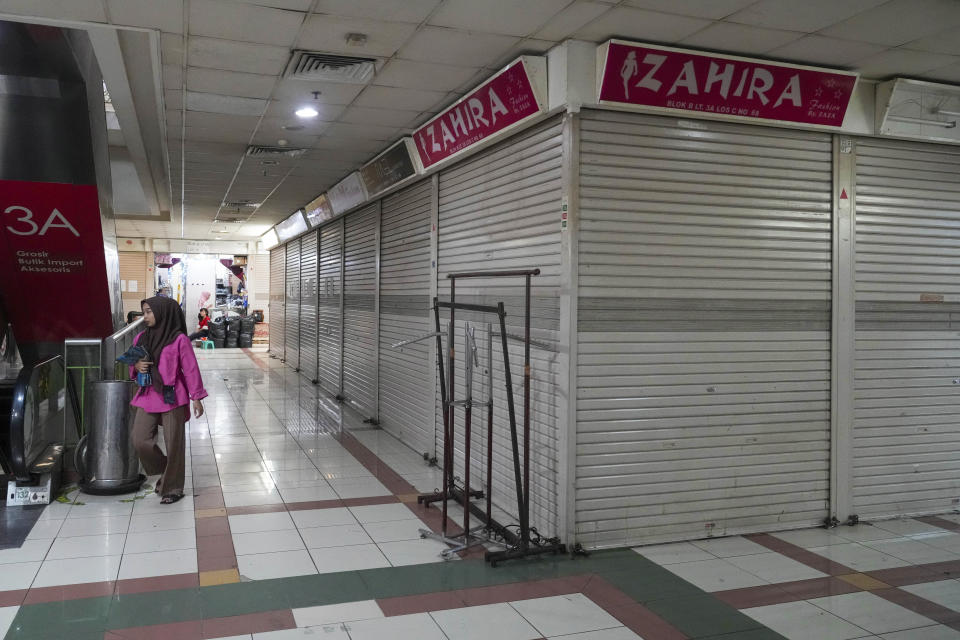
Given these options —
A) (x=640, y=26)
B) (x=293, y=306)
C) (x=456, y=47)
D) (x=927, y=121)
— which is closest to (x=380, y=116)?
(x=456, y=47)

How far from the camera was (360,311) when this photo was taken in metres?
9.88

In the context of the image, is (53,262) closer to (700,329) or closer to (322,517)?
(322,517)

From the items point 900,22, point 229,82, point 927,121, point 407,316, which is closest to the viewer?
point 900,22

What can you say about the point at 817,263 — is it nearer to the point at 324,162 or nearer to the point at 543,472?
the point at 543,472

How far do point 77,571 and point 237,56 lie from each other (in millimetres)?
3293

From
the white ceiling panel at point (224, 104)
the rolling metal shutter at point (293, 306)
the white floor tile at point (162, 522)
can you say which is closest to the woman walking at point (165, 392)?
the white floor tile at point (162, 522)

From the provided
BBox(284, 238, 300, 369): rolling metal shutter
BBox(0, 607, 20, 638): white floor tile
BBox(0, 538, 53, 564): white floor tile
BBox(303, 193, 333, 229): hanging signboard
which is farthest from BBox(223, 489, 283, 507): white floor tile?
BBox(284, 238, 300, 369): rolling metal shutter

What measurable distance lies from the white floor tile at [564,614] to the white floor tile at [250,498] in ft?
8.35

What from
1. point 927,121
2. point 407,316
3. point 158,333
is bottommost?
point 158,333

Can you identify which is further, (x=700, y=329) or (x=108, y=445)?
(x=108, y=445)

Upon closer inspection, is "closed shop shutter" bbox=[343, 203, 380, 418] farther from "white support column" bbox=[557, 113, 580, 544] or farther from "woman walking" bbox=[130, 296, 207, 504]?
"white support column" bbox=[557, 113, 580, 544]

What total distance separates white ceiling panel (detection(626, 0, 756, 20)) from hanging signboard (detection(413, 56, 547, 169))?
88cm

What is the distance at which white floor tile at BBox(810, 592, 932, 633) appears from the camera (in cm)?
363

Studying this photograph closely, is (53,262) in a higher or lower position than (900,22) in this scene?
lower
